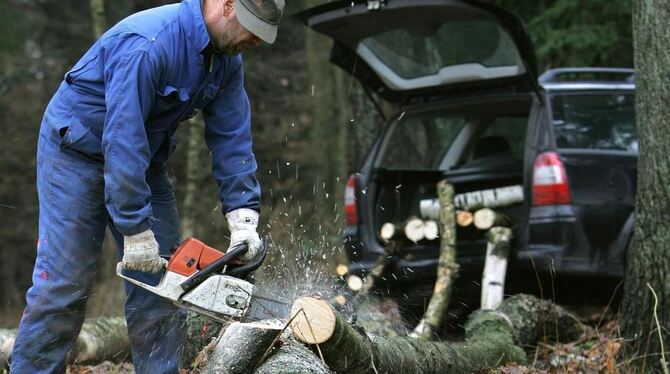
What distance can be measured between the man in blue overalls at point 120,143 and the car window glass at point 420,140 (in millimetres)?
3245

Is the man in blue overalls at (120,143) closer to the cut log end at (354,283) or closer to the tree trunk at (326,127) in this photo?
the cut log end at (354,283)

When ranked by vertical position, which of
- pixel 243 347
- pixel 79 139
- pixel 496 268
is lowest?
pixel 496 268

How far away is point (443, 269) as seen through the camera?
21.8 feet

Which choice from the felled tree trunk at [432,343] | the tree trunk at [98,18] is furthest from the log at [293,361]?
the tree trunk at [98,18]

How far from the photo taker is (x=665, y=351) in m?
4.66

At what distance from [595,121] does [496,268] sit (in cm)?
133

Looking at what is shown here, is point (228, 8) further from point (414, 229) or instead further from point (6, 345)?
point (414, 229)

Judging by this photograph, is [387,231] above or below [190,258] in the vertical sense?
below

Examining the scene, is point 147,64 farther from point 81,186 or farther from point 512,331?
point 512,331

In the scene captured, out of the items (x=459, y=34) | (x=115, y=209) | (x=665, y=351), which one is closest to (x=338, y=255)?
(x=459, y=34)

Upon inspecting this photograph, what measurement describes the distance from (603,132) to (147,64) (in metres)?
3.88

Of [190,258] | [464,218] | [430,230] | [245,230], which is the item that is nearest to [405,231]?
[430,230]

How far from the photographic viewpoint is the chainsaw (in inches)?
149

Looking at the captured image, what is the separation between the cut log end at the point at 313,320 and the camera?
3.55 m
